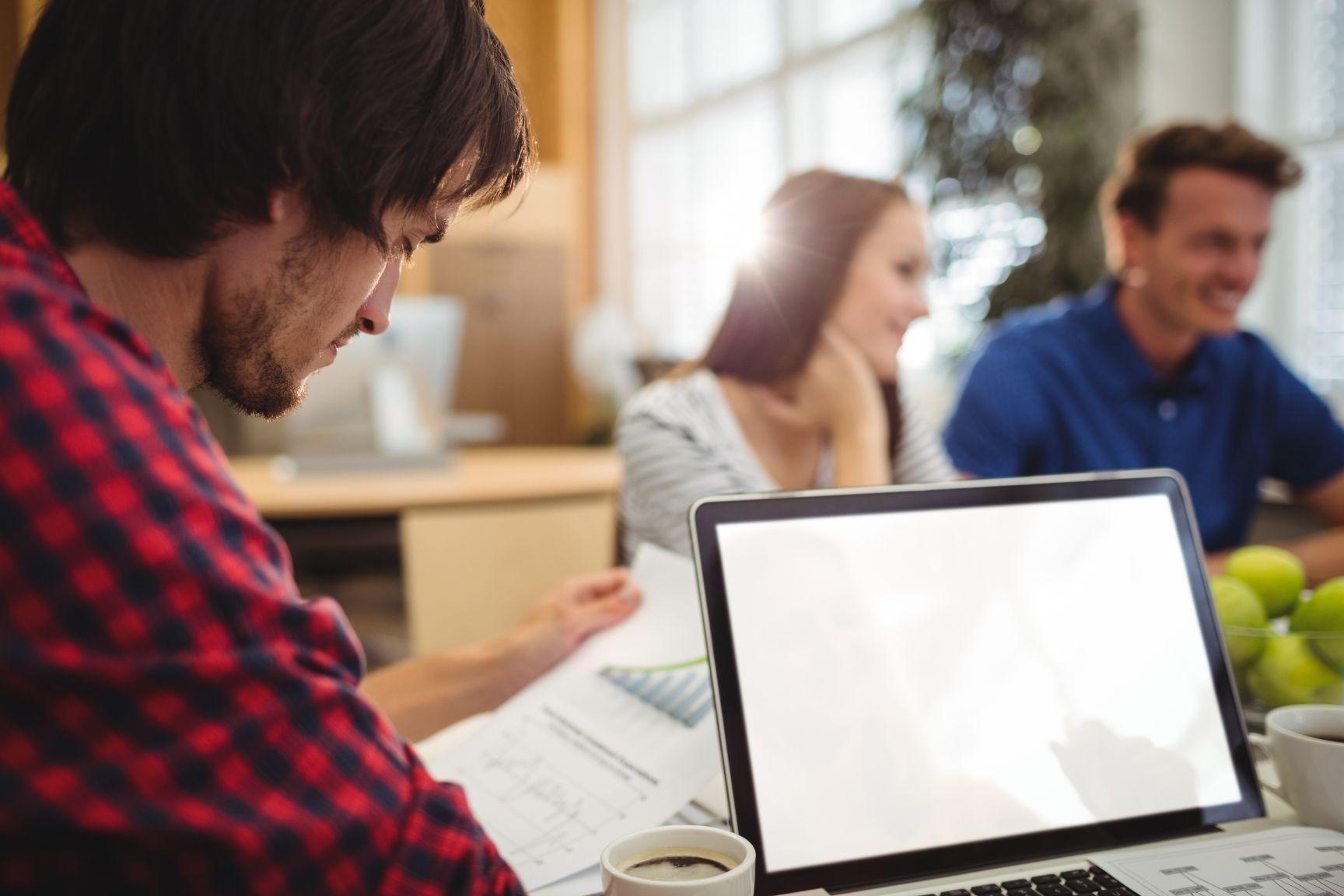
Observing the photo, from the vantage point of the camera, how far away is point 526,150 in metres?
0.74

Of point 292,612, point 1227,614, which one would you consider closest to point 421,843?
point 292,612

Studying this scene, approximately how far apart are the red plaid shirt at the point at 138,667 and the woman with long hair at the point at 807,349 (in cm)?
110

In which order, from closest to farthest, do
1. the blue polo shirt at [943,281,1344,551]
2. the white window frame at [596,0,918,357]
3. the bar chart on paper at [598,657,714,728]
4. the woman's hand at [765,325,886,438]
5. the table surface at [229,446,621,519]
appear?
the bar chart on paper at [598,657,714,728]
the woman's hand at [765,325,886,438]
the blue polo shirt at [943,281,1344,551]
the table surface at [229,446,621,519]
the white window frame at [596,0,918,357]

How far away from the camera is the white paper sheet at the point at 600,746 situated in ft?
2.29

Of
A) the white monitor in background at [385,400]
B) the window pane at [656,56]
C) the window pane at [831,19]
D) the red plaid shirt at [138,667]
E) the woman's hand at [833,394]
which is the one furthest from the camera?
the window pane at [656,56]

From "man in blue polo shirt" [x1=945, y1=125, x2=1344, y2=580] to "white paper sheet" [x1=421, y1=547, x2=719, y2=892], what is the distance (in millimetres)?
1066

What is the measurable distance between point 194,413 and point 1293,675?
2.80ft

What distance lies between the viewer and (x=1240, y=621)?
85 cm

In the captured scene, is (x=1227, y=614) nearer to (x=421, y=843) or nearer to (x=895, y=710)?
(x=895, y=710)

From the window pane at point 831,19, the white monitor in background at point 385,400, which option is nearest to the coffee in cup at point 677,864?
the white monitor in background at point 385,400

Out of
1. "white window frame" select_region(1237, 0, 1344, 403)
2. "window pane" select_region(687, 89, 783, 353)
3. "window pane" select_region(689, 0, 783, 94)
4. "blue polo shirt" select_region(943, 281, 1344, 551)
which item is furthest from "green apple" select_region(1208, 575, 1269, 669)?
"window pane" select_region(689, 0, 783, 94)

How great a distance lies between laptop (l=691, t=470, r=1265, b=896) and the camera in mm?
596

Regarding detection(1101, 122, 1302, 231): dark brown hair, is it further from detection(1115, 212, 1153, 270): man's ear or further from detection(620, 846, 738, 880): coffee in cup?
detection(620, 846, 738, 880): coffee in cup

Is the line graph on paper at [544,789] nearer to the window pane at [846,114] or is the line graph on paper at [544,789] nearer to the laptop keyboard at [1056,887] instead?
the laptop keyboard at [1056,887]
